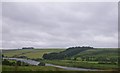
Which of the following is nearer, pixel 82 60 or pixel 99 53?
pixel 82 60

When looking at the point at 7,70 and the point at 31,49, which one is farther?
the point at 31,49

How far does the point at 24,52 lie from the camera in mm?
99875

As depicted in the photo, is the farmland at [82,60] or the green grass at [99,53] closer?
the farmland at [82,60]

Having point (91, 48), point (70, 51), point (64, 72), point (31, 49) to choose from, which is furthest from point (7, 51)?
point (64, 72)

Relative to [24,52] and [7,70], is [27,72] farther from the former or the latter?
[24,52]

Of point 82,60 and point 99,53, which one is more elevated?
point 99,53

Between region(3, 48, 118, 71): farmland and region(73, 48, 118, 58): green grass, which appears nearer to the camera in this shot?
region(3, 48, 118, 71): farmland

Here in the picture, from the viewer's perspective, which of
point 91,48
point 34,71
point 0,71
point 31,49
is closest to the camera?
point 0,71

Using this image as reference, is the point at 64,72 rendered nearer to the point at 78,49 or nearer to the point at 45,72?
the point at 45,72

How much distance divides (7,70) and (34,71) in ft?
12.8

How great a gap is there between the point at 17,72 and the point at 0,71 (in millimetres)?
2310

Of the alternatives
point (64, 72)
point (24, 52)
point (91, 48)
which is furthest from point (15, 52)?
point (64, 72)

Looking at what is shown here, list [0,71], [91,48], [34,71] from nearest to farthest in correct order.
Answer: [0,71], [34,71], [91,48]

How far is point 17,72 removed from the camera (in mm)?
32656
